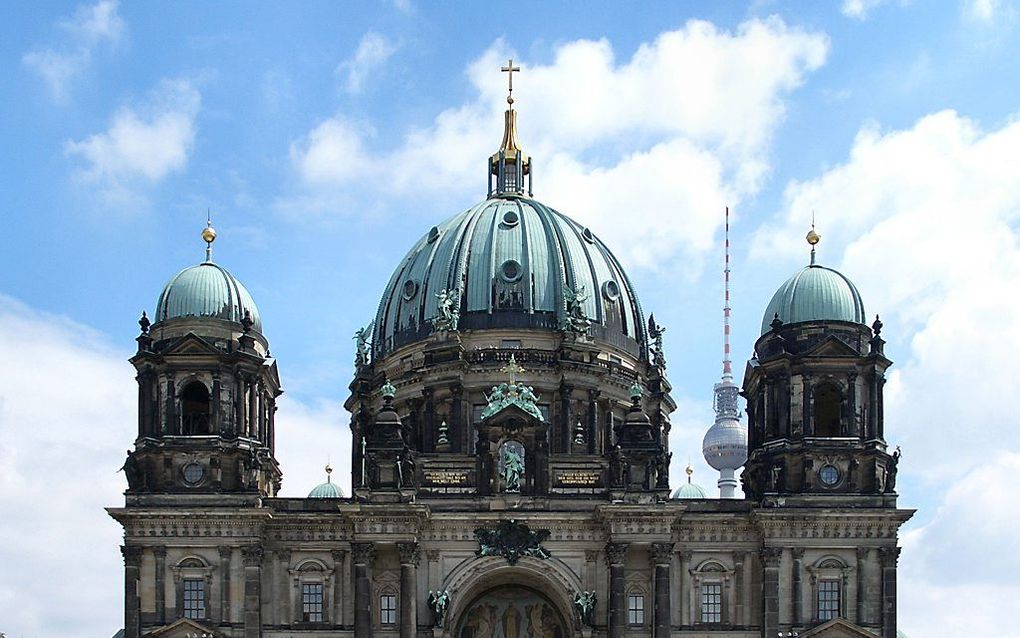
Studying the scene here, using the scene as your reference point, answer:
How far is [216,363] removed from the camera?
77500 millimetres

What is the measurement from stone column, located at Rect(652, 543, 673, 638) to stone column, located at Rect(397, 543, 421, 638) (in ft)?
33.4

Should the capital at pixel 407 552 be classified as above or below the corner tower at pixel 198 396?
below

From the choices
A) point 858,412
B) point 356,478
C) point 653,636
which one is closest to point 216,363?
point 356,478

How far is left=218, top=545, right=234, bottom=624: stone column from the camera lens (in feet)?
247

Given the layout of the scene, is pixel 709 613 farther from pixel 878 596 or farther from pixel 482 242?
pixel 482 242

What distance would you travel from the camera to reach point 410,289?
90312 millimetres

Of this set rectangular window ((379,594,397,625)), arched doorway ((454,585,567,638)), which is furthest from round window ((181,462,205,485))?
arched doorway ((454,585,567,638))

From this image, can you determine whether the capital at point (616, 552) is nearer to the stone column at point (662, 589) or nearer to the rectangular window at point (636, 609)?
the stone column at point (662, 589)

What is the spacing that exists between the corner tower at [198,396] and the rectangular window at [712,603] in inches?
787

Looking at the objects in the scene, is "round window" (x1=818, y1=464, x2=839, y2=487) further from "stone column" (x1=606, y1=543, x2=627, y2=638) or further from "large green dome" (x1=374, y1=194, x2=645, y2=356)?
"large green dome" (x1=374, y1=194, x2=645, y2=356)

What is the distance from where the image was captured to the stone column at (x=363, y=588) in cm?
7494

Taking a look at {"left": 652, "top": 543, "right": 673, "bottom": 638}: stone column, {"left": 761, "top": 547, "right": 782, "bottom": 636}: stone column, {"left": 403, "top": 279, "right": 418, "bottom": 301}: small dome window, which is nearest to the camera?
{"left": 652, "top": 543, "right": 673, "bottom": 638}: stone column

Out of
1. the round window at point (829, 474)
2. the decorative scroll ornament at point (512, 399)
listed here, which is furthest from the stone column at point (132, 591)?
the round window at point (829, 474)

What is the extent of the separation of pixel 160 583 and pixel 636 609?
66.6ft
